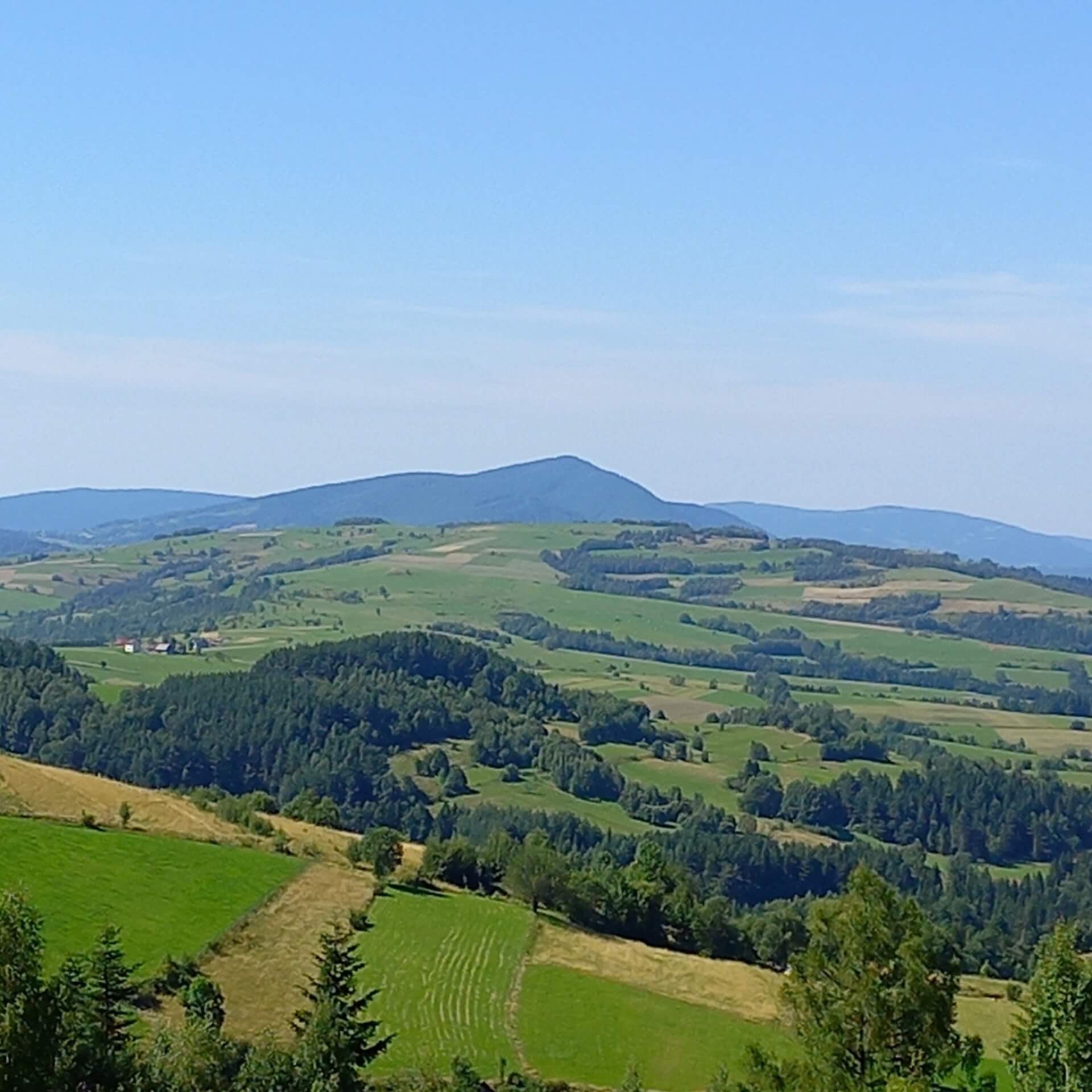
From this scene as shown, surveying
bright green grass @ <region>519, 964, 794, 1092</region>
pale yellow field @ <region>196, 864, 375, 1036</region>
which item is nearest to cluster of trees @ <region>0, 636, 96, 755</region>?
pale yellow field @ <region>196, 864, 375, 1036</region>

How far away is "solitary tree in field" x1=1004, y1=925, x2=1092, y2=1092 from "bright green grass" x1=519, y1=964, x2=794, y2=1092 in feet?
82.0

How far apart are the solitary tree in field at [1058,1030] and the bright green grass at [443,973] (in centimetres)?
2425

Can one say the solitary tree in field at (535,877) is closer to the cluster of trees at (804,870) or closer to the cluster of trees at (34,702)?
the cluster of trees at (804,870)

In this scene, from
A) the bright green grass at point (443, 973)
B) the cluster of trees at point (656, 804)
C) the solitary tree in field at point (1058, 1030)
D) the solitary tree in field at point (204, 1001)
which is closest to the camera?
the solitary tree in field at point (1058, 1030)

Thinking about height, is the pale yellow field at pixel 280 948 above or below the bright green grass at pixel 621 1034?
above

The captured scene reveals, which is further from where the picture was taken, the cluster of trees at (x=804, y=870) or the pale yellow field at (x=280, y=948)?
the cluster of trees at (x=804, y=870)

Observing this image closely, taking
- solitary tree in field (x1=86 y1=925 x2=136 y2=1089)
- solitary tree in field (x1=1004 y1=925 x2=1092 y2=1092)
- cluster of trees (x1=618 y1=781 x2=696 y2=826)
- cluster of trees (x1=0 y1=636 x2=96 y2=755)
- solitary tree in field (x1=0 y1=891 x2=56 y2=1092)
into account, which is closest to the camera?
solitary tree in field (x1=0 y1=891 x2=56 y2=1092)

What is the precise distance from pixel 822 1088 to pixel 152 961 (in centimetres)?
3507

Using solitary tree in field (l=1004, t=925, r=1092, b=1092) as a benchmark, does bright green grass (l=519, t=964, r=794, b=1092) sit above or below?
below

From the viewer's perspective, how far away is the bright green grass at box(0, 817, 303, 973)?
2351 inches

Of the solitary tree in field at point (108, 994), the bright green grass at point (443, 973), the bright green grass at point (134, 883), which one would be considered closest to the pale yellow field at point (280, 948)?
the bright green grass at point (134, 883)

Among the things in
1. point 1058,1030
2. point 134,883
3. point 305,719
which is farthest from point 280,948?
point 305,719

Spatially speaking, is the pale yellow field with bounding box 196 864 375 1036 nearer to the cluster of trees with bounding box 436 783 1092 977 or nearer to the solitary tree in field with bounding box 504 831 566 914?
the solitary tree in field with bounding box 504 831 566 914

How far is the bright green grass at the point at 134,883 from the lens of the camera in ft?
196
